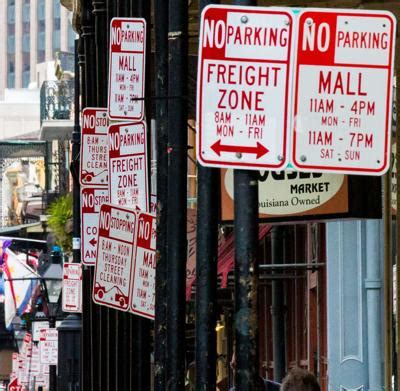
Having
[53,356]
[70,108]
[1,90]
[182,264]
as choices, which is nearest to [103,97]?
[182,264]

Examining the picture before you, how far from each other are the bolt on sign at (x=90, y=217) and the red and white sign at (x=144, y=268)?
3634 millimetres

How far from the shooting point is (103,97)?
53.5ft

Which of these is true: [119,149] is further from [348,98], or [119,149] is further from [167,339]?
[348,98]

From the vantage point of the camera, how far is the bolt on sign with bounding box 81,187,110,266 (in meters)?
16.1

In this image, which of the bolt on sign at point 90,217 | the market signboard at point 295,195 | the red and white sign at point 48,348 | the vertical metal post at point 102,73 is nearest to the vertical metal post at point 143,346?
the market signboard at point 295,195

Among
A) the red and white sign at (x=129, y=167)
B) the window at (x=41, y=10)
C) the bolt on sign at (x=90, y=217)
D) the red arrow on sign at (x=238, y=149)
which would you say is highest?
the window at (x=41, y=10)

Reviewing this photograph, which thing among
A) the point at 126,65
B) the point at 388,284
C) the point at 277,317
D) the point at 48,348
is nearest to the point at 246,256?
the point at 126,65

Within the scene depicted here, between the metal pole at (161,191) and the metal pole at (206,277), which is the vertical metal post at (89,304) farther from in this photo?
the metal pole at (206,277)

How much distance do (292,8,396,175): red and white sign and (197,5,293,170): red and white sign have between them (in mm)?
92

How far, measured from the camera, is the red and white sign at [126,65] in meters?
12.8

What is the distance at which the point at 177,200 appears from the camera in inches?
398

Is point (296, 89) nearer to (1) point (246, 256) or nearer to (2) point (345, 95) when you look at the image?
(2) point (345, 95)

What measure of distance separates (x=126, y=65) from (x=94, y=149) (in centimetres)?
339

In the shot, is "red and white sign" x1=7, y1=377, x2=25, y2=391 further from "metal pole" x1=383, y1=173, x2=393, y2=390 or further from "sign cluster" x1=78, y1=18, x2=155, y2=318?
"sign cluster" x1=78, y1=18, x2=155, y2=318
